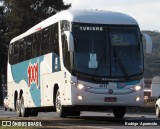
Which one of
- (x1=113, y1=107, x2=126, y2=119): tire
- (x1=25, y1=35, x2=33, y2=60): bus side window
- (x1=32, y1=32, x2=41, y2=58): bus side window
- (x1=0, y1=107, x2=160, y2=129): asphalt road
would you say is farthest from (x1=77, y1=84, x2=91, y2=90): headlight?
(x1=25, y1=35, x2=33, y2=60): bus side window

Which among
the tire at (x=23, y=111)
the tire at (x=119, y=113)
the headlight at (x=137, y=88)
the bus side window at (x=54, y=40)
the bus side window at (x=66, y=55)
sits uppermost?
the bus side window at (x=54, y=40)

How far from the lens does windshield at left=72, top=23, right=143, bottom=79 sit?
20.5 m

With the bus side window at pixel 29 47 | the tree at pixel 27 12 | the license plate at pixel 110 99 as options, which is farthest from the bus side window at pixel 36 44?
the tree at pixel 27 12

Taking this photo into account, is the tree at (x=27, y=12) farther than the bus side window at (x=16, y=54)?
Yes

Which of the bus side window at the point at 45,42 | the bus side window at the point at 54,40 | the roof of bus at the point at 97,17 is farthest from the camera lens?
the bus side window at the point at 45,42

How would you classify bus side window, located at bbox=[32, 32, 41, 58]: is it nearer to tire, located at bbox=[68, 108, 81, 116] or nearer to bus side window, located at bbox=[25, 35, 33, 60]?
bus side window, located at bbox=[25, 35, 33, 60]

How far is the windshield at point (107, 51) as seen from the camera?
20547mm

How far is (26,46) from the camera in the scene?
2833 cm

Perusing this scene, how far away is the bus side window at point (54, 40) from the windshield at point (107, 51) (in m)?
1.59

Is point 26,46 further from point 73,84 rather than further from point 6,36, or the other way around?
point 6,36

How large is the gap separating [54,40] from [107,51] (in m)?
2.74

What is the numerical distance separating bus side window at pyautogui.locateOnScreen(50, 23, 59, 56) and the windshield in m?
1.59

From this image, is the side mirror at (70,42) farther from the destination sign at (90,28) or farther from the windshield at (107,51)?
the destination sign at (90,28)

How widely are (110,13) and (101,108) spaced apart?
11.5 feet
